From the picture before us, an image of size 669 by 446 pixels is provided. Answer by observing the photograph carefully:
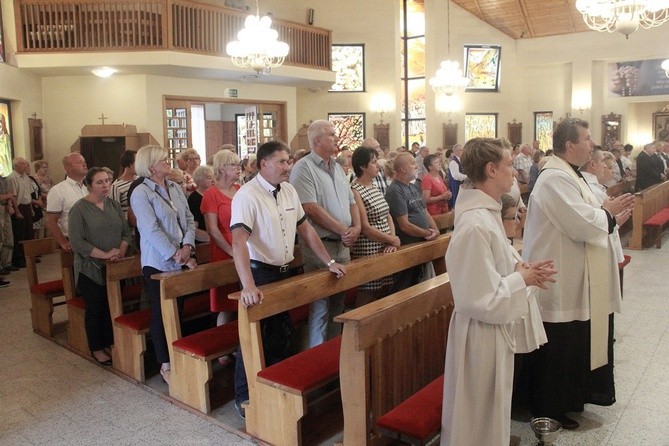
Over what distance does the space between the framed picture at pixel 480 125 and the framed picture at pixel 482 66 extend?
740 millimetres

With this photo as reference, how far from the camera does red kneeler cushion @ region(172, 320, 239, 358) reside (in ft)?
11.9

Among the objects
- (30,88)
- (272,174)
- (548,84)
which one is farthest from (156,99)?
(548,84)

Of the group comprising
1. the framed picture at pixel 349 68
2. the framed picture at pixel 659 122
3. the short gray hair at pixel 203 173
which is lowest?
the short gray hair at pixel 203 173

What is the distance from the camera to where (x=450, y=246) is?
232 centimetres

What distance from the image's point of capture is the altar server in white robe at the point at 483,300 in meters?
2.24

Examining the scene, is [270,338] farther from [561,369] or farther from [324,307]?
[561,369]

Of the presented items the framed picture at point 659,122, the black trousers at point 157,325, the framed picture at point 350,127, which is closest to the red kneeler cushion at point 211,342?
the black trousers at point 157,325

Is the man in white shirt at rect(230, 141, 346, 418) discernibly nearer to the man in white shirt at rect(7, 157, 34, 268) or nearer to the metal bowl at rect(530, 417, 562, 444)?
the metal bowl at rect(530, 417, 562, 444)

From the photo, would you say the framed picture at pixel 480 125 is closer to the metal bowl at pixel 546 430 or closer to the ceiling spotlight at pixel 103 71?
the ceiling spotlight at pixel 103 71

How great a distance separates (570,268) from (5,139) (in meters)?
9.83

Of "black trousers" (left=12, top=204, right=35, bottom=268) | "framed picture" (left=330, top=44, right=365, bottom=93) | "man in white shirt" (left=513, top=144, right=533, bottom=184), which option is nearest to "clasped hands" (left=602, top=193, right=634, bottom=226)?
"black trousers" (left=12, top=204, right=35, bottom=268)

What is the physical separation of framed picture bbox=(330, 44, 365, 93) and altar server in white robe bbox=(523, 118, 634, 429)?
1308cm

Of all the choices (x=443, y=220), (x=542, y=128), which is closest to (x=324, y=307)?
(x=443, y=220)

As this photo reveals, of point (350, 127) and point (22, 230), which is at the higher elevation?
point (350, 127)
